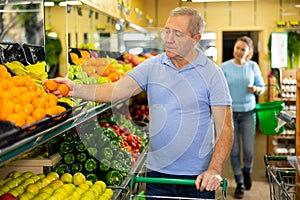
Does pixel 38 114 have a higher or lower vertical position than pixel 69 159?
higher

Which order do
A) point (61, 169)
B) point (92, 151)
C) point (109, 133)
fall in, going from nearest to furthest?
1. point (61, 169)
2. point (92, 151)
3. point (109, 133)

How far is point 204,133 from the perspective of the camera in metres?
2.56

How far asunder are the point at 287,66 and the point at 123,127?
171 inches

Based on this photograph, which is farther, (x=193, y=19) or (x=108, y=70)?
(x=108, y=70)

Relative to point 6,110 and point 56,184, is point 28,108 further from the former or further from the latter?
point 56,184

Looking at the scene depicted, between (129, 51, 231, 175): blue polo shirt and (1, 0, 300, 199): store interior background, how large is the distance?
6.79 feet

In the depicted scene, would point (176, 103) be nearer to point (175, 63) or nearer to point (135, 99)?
point (175, 63)

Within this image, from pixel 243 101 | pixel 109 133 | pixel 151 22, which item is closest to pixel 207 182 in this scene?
pixel 109 133

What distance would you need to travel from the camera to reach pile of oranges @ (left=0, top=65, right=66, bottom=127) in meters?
1.57

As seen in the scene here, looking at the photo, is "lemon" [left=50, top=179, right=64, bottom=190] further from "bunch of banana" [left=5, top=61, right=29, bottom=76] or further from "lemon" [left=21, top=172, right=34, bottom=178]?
"bunch of banana" [left=5, top=61, right=29, bottom=76]

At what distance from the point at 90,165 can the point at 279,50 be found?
5.64 meters

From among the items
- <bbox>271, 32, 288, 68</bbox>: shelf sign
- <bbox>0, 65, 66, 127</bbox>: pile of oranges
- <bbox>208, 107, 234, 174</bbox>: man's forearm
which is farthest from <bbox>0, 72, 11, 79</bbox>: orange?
<bbox>271, 32, 288, 68</bbox>: shelf sign

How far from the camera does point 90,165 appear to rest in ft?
10.1

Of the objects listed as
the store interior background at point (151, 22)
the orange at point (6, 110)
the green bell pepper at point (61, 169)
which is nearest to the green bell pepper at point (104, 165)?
the green bell pepper at point (61, 169)
